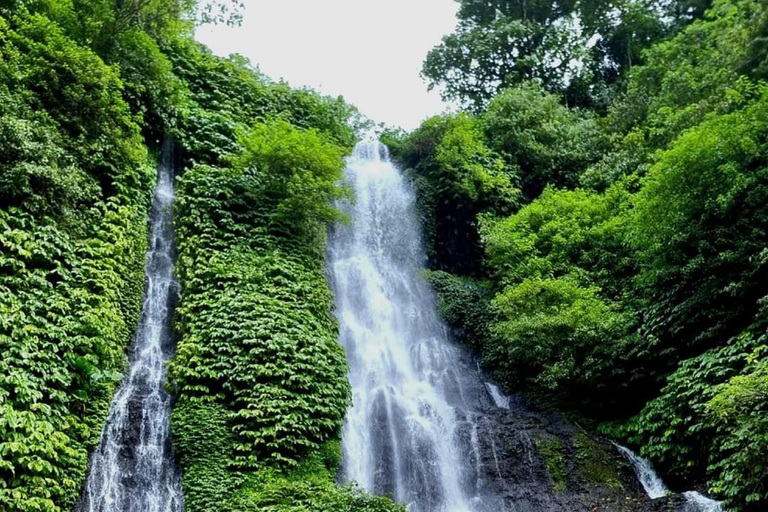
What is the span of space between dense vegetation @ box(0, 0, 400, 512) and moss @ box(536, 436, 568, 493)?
3852mm

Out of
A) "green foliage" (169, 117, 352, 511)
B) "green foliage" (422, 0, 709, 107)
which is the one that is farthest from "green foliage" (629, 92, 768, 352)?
"green foliage" (422, 0, 709, 107)

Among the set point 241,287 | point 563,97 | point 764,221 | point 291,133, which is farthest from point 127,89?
point 563,97

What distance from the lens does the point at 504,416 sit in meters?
12.3

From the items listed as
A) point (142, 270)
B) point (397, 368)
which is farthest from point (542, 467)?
point (142, 270)

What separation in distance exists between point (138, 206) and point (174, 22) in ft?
20.7

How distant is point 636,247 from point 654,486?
16.9ft

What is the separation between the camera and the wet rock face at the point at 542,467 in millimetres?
10151

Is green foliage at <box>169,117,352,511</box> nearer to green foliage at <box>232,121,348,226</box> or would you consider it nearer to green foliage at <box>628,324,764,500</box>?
green foliage at <box>232,121,348,226</box>

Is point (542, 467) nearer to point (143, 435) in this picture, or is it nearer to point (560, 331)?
point (560, 331)

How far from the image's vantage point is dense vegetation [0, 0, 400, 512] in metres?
8.62

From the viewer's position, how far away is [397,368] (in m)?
13.6

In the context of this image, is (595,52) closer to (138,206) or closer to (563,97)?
(563,97)

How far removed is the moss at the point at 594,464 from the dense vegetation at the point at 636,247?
0.66 m

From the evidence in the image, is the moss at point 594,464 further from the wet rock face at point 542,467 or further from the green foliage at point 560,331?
the green foliage at point 560,331
